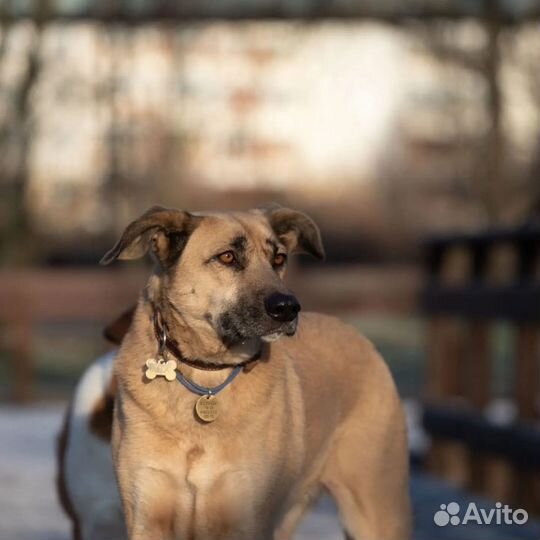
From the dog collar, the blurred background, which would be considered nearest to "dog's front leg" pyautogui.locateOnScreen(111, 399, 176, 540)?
the dog collar

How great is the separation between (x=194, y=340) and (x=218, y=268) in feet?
0.88

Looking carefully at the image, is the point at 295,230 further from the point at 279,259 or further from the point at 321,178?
the point at 321,178

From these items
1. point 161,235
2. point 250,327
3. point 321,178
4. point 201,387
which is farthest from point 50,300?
point 321,178

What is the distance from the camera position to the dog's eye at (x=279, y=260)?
4910 millimetres

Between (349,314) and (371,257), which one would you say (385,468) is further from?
(371,257)

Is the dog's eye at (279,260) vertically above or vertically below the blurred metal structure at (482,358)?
above

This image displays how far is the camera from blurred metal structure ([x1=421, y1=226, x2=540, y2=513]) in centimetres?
781

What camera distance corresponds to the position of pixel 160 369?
473 cm

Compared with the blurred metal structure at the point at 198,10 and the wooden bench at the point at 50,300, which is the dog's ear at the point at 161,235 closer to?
the wooden bench at the point at 50,300

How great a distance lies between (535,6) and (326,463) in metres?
11.1

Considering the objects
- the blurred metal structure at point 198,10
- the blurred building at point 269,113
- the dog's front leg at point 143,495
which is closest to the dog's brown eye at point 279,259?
the dog's front leg at point 143,495

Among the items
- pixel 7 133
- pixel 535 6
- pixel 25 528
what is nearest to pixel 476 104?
pixel 535 6

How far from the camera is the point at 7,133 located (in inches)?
716

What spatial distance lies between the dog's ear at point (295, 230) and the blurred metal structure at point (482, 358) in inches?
105
